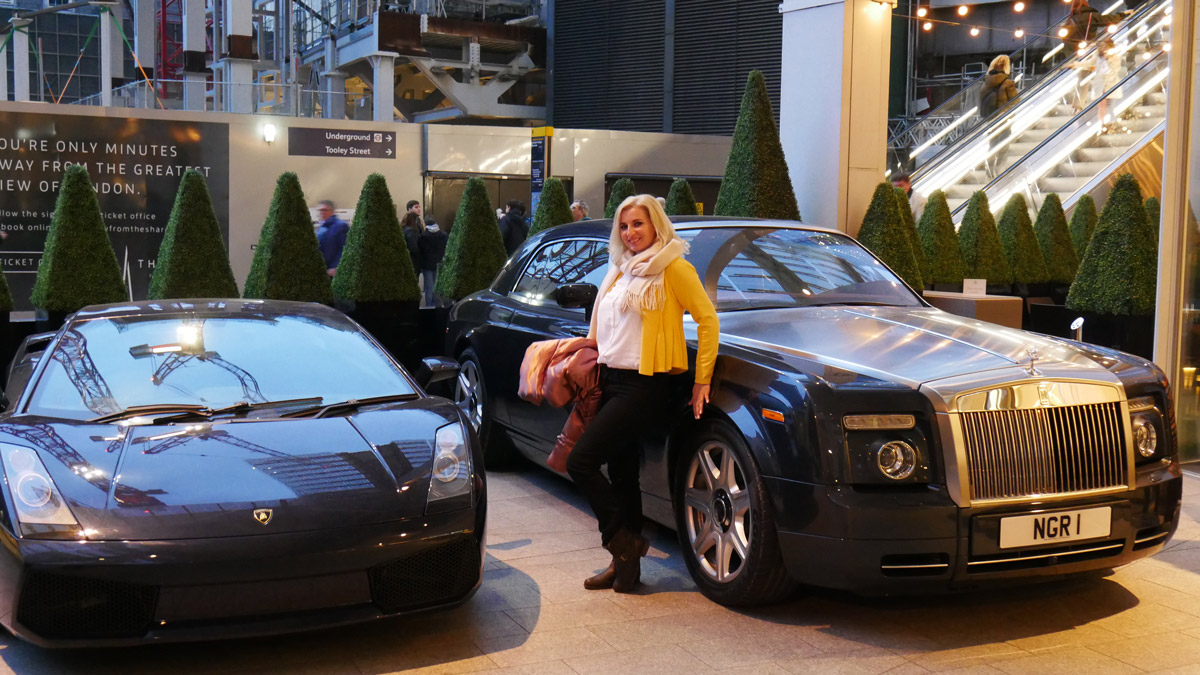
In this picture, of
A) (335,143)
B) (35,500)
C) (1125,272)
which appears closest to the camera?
(35,500)

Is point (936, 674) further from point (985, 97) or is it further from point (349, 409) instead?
point (985, 97)

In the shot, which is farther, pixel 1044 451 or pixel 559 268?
pixel 559 268

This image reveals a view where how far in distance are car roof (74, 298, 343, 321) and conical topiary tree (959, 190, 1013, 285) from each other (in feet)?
31.5

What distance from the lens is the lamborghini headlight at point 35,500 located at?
152 inches

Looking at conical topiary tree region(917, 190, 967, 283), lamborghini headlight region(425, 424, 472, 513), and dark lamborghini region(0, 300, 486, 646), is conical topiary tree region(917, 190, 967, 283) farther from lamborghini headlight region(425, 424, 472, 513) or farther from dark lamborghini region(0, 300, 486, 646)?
lamborghini headlight region(425, 424, 472, 513)

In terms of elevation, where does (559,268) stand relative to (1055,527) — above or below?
above

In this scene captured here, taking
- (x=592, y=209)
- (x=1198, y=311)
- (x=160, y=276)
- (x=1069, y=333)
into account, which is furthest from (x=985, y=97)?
(x=160, y=276)

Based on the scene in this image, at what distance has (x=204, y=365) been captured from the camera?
501 cm

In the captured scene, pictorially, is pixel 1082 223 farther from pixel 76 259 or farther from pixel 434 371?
pixel 434 371

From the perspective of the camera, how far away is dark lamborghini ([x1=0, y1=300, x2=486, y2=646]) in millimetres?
3828

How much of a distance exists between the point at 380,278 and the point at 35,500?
6.28m

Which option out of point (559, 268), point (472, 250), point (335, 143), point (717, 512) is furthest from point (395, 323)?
point (335, 143)

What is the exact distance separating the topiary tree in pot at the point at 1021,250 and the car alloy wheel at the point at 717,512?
10168 mm

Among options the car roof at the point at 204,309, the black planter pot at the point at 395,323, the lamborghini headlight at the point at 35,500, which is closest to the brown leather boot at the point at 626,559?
the car roof at the point at 204,309
